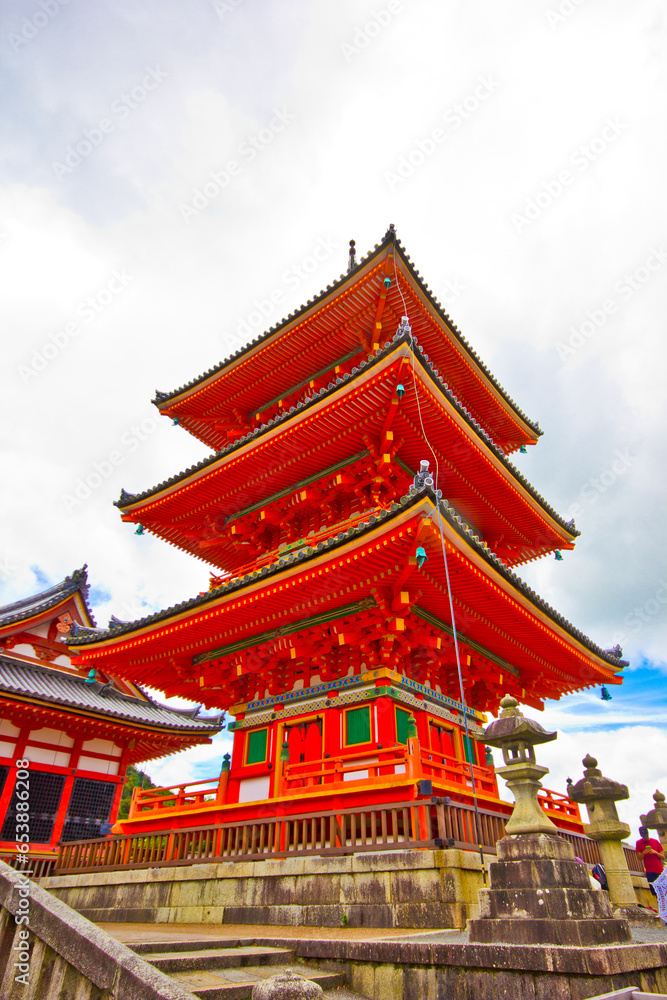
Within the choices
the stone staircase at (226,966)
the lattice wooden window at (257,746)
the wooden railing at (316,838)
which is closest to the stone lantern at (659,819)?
the wooden railing at (316,838)

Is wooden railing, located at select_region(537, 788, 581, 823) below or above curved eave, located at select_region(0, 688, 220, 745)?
below

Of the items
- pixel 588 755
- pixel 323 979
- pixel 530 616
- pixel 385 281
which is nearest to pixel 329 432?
pixel 385 281

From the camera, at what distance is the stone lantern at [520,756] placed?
246 inches

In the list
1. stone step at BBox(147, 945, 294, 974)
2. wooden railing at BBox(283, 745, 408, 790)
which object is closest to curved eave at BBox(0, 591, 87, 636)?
wooden railing at BBox(283, 745, 408, 790)

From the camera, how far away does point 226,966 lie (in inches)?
226

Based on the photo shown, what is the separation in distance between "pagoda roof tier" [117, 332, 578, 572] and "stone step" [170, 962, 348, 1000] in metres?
8.90

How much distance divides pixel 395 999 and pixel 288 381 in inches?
568

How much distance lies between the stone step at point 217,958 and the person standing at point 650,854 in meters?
9.10

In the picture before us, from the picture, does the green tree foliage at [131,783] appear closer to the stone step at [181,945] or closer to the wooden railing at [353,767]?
the wooden railing at [353,767]

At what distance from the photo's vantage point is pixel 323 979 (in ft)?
18.9

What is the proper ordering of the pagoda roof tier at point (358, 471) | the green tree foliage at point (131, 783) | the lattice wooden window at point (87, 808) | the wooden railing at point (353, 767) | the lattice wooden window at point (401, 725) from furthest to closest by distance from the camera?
the green tree foliage at point (131, 783) → the lattice wooden window at point (87, 808) → the pagoda roof tier at point (358, 471) → the lattice wooden window at point (401, 725) → the wooden railing at point (353, 767)

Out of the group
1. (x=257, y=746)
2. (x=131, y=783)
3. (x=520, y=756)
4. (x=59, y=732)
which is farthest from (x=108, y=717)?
(x=131, y=783)

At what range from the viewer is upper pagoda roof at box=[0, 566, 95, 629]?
66.6 feet

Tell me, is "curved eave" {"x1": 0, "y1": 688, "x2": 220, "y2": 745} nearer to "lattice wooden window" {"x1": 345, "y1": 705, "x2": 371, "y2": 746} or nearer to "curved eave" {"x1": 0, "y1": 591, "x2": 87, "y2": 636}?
"curved eave" {"x1": 0, "y1": 591, "x2": 87, "y2": 636}
